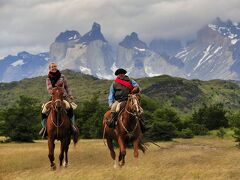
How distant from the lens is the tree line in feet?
185

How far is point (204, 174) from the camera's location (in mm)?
16969

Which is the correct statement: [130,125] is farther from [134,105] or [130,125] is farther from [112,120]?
[112,120]

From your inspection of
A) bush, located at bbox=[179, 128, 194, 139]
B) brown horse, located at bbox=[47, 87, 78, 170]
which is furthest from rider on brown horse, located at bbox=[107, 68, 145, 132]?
bush, located at bbox=[179, 128, 194, 139]

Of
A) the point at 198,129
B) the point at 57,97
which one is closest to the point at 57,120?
the point at 57,97

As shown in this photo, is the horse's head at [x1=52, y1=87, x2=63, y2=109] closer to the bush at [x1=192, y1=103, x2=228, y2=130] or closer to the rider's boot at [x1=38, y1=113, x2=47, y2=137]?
the rider's boot at [x1=38, y1=113, x2=47, y2=137]

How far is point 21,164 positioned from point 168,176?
20.0m

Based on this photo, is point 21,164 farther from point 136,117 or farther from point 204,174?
point 204,174

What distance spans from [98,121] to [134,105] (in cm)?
4677

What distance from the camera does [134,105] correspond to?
1914cm

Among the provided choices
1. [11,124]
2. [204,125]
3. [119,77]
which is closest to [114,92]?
[119,77]

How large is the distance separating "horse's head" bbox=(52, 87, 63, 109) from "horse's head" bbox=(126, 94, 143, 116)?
2.86 metres

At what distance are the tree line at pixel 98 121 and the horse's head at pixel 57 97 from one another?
20.3 m

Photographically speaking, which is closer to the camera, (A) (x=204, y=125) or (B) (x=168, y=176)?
(B) (x=168, y=176)

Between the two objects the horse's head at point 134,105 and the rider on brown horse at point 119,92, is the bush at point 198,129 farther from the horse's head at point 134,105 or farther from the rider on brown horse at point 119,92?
the horse's head at point 134,105
